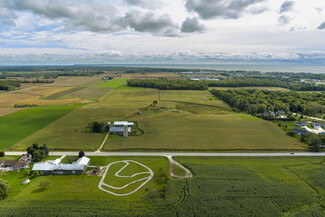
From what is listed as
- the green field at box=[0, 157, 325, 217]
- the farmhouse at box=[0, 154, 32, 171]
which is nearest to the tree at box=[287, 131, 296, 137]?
the green field at box=[0, 157, 325, 217]

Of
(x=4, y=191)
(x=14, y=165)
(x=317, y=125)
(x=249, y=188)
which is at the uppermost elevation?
(x=317, y=125)

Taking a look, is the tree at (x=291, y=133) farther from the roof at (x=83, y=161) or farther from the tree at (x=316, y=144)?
the roof at (x=83, y=161)

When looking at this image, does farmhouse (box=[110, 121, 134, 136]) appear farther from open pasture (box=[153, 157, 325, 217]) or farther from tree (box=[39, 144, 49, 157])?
open pasture (box=[153, 157, 325, 217])

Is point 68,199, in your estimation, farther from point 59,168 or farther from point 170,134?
point 170,134

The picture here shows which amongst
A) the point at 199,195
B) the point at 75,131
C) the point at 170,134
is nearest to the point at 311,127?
the point at 170,134

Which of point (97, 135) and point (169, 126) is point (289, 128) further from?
point (97, 135)

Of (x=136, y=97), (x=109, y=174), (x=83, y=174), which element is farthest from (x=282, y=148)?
(x=136, y=97)
